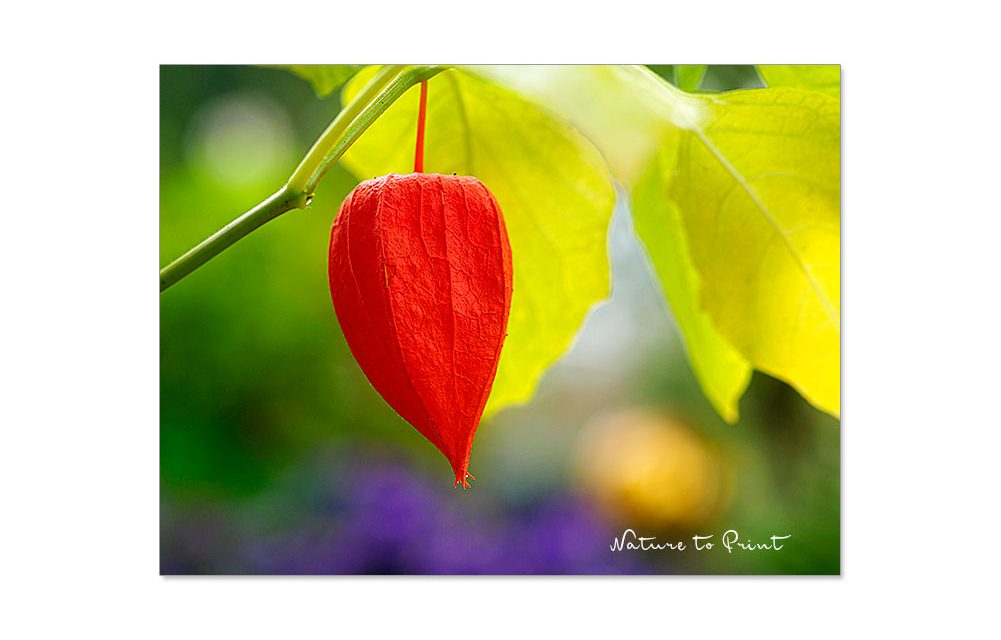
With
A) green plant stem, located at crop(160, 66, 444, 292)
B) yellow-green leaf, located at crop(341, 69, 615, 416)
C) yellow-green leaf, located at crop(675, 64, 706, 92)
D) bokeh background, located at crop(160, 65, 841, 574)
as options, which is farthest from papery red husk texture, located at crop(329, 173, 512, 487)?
bokeh background, located at crop(160, 65, 841, 574)

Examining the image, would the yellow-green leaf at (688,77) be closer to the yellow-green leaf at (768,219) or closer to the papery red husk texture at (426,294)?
the yellow-green leaf at (768,219)

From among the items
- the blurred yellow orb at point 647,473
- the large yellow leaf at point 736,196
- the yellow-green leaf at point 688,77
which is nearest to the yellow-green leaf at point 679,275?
the large yellow leaf at point 736,196

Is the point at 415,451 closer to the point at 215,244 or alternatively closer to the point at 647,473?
the point at 647,473

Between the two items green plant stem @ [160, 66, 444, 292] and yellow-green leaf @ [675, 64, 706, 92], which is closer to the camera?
green plant stem @ [160, 66, 444, 292]

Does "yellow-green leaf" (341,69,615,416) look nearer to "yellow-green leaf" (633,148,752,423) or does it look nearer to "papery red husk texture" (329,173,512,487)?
"yellow-green leaf" (633,148,752,423)

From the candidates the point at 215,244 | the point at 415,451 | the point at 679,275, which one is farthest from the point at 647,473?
the point at 215,244
